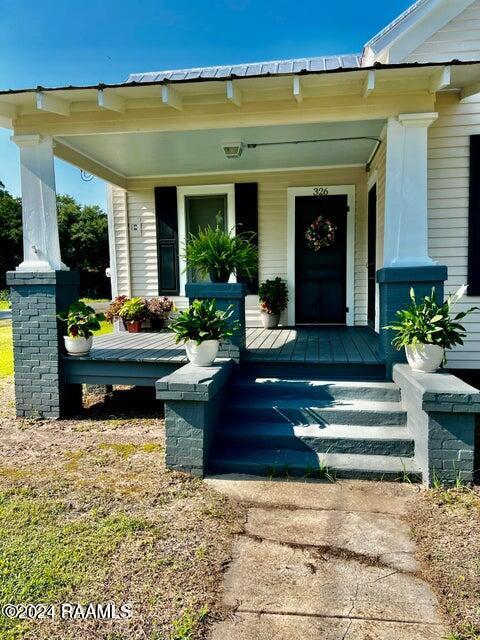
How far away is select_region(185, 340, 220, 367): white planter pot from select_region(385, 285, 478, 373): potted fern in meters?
1.45

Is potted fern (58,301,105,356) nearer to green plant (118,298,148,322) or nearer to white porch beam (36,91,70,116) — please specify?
white porch beam (36,91,70,116)

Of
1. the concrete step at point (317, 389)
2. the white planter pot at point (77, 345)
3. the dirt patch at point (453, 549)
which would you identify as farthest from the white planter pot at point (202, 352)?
the dirt patch at point (453, 549)

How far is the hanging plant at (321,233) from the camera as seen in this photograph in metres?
6.41

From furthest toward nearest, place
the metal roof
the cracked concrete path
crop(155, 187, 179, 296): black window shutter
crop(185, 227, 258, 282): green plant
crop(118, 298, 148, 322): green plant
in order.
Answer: crop(155, 187, 179, 296): black window shutter < crop(118, 298, 148, 322): green plant < the metal roof < crop(185, 227, 258, 282): green plant < the cracked concrete path

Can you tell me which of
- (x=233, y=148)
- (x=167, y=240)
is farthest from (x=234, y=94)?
(x=167, y=240)

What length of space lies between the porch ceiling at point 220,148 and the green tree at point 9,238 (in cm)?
2276

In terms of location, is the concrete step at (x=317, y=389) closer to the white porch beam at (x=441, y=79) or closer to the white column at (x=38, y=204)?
the white column at (x=38, y=204)

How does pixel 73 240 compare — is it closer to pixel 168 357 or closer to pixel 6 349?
pixel 6 349

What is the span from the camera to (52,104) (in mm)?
4012

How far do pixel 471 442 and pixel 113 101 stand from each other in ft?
12.8

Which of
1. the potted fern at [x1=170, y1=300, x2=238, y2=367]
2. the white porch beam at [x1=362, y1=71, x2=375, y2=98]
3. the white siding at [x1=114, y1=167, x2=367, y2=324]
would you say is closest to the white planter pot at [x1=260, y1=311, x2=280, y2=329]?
the white siding at [x1=114, y1=167, x2=367, y2=324]

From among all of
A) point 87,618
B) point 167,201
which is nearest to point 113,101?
point 167,201

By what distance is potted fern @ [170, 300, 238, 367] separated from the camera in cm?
367

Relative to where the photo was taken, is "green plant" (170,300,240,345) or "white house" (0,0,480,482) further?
"green plant" (170,300,240,345)
